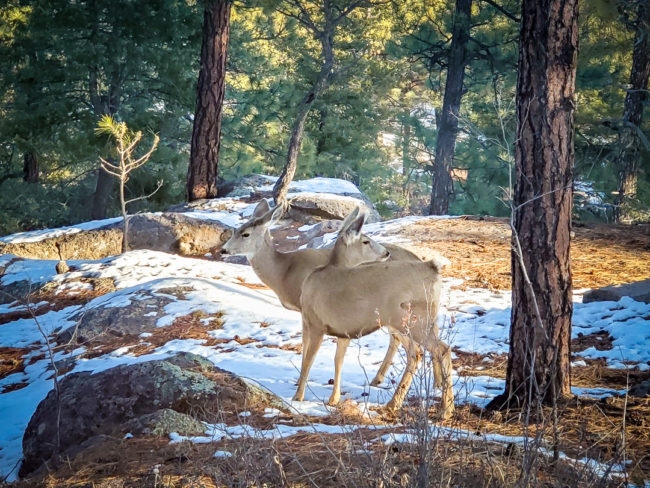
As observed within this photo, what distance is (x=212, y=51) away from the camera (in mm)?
16984

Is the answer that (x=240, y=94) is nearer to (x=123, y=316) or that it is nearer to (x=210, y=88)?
(x=210, y=88)

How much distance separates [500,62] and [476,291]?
12.5 metres

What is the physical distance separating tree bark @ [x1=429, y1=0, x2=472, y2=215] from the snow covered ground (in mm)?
11063

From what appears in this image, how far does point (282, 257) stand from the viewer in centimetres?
767

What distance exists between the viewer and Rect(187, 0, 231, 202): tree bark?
55.8 feet

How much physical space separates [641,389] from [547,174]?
68.9 inches

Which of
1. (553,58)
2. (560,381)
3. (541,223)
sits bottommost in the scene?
(560,381)

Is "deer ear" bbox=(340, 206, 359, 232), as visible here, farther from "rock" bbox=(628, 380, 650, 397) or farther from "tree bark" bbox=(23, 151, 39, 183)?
"tree bark" bbox=(23, 151, 39, 183)

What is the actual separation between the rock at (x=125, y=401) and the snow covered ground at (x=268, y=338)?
1.01 ft

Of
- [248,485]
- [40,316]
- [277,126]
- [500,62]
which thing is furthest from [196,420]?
[277,126]

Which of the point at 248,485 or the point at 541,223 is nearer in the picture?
the point at 248,485

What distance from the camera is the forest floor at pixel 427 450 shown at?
9.90 feet

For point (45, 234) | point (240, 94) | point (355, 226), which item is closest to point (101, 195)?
point (45, 234)

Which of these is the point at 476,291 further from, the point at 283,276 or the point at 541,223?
the point at 541,223
